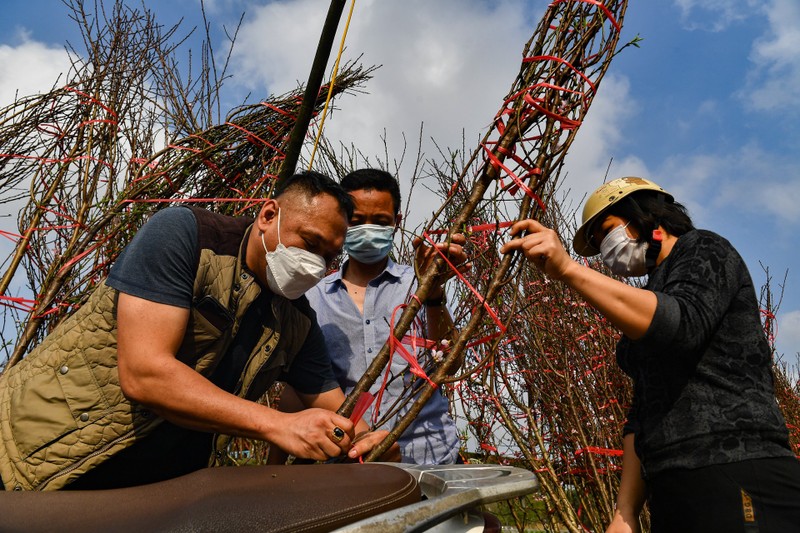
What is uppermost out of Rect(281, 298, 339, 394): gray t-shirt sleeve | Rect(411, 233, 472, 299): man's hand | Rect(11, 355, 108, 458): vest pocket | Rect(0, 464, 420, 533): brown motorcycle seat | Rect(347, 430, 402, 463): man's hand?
Rect(411, 233, 472, 299): man's hand

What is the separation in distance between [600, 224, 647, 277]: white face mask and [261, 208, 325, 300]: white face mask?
1046 mm

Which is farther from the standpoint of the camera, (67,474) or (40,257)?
(40,257)

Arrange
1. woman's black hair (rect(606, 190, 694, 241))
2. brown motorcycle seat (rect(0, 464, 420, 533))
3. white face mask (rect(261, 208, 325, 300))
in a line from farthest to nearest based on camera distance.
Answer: woman's black hair (rect(606, 190, 694, 241)), white face mask (rect(261, 208, 325, 300)), brown motorcycle seat (rect(0, 464, 420, 533))

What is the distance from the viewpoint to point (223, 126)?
338 centimetres

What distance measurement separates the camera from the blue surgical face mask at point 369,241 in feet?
8.46

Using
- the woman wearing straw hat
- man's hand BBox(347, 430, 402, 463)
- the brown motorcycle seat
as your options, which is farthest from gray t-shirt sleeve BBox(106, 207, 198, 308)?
the woman wearing straw hat

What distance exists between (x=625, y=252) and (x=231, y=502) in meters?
1.56

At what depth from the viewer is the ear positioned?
1.93 m

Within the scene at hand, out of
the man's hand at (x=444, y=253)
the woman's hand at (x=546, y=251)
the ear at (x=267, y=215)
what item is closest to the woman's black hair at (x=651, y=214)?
the woman's hand at (x=546, y=251)

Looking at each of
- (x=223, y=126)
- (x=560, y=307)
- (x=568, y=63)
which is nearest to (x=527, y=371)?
(x=560, y=307)

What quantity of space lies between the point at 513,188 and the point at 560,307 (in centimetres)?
313

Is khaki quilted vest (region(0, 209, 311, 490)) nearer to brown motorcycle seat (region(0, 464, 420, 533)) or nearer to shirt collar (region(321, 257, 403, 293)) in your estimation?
brown motorcycle seat (region(0, 464, 420, 533))

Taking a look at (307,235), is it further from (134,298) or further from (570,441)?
(570,441)

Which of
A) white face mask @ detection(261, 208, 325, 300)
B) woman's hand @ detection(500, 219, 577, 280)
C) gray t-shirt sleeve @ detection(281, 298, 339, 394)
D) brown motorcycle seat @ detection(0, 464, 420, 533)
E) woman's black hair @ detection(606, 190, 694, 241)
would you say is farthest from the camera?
gray t-shirt sleeve @ detection(281, 298, 339, 394)
